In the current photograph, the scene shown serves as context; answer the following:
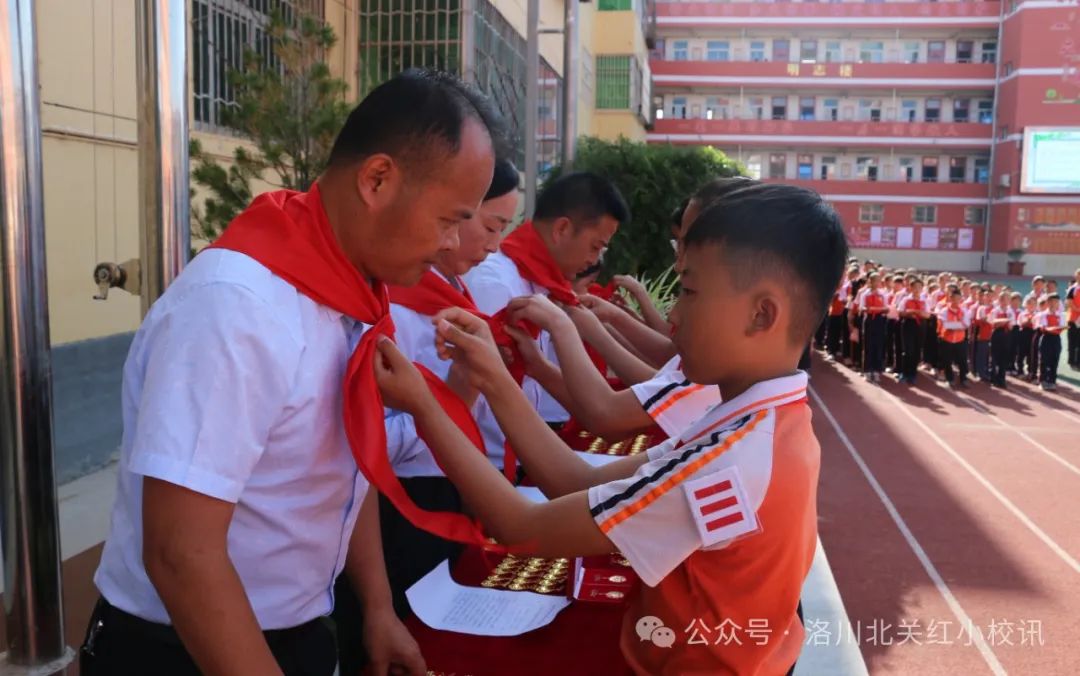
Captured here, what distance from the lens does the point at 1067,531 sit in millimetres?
6832

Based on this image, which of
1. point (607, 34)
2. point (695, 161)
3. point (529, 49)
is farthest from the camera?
point (607, 34)

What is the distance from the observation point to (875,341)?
1522 cm

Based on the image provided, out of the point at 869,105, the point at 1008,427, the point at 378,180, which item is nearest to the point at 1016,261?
the point at 869,105

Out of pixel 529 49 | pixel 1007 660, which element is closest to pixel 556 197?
pixel 1007 660

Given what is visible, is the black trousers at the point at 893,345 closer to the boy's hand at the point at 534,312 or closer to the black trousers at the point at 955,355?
the black trousers at the point at 955,355

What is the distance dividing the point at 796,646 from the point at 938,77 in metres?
45.8

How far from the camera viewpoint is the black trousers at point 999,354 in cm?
1474

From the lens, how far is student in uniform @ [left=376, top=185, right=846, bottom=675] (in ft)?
4.73

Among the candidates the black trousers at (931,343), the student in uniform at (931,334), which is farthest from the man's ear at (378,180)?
the student in uniform at (931,334)

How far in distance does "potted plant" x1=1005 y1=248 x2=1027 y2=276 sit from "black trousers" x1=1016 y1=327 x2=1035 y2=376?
26.5 meters

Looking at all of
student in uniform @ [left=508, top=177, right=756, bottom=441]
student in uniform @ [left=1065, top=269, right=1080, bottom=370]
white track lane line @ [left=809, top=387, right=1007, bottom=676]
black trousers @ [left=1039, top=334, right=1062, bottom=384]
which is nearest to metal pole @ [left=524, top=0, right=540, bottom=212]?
white track lane line @ [left=809, top=387, right=1007, bottom=676]

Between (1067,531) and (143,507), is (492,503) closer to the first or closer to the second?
(143,507)

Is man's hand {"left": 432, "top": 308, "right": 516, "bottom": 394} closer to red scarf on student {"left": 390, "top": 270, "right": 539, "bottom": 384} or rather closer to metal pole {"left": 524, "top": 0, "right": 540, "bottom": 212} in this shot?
red scarf on student {"left": 390, "top": 270, "right": 539, "bottom": 384}

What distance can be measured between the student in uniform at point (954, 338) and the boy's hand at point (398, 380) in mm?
14438
